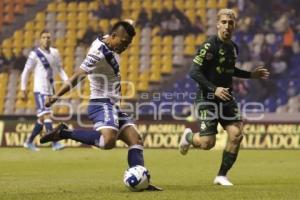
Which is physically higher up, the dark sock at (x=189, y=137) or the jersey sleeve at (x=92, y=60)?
the jersey sleeve at (x=92, y=60)

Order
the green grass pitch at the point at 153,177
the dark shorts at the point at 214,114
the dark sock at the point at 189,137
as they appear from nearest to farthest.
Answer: the green grass pitch at the point at 153,177 < the dark shorts at the point at 214,114 < the dark sock at the point at 189,137

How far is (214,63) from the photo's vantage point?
30.5 feet

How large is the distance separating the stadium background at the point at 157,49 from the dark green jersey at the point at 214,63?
10.6 m

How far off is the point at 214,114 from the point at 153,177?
1655 mm

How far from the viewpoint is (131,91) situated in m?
22.9

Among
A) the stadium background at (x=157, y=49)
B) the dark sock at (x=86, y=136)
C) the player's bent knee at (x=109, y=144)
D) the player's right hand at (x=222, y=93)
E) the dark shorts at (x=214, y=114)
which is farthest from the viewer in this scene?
the stadium background at (x=157, y=49)

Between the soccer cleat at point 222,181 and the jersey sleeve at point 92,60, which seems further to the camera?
the soccer cleat at point 222,181

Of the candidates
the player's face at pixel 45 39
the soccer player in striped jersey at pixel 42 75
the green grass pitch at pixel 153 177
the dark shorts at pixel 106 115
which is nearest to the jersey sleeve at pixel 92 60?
the dark shorts at pixel 106 115

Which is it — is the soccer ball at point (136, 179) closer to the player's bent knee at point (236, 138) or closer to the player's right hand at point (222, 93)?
the player's right hand at point (222, 93)

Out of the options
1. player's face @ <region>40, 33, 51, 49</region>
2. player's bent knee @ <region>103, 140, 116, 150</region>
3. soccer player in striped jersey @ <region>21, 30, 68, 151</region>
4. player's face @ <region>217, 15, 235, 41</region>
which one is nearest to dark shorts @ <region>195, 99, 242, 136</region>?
player's face @ <region>217, 15, 235, 41</region>

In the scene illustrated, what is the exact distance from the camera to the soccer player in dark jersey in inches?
359

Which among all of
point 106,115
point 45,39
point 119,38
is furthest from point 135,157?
→ point 45,39

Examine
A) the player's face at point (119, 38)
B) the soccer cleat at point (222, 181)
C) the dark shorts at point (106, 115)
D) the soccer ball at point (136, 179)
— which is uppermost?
the player's face at point (119, 38)

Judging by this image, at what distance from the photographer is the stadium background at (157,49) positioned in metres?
21.1
